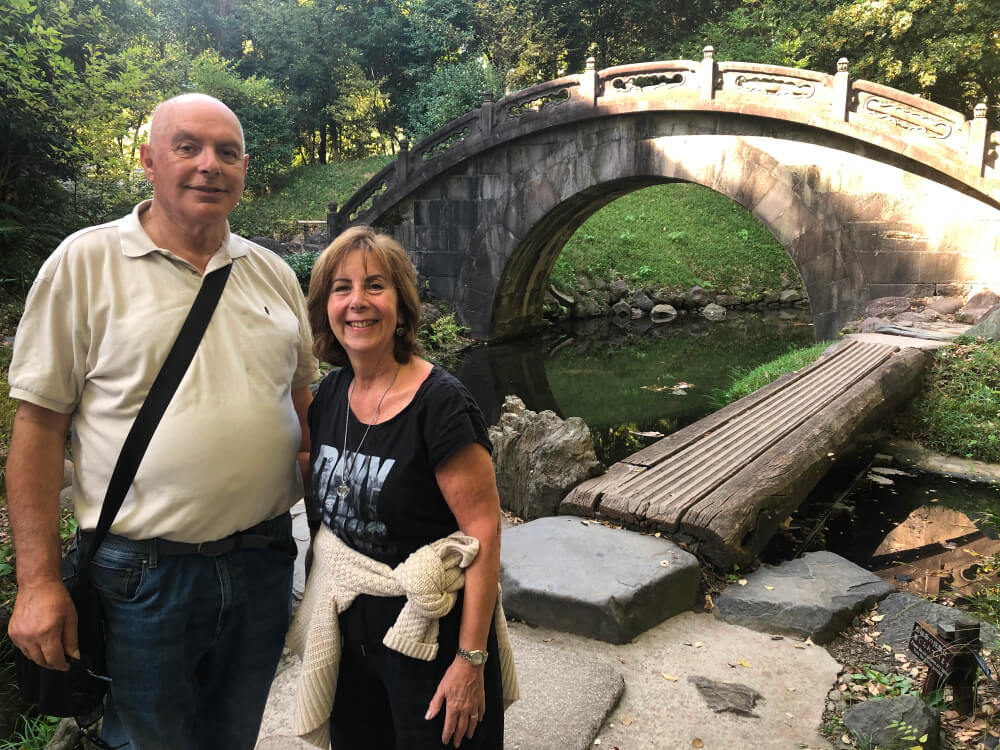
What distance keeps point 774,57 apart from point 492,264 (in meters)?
10.1

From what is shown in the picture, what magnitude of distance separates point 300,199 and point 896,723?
24372mm

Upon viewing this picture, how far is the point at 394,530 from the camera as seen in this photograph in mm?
1753

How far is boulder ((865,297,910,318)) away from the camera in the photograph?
9.61m

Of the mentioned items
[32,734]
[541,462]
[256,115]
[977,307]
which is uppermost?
[256,115]

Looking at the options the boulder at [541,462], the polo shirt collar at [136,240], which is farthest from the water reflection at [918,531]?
the polo shirt collar at [136,240]

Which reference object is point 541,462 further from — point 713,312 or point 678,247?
point 678,247

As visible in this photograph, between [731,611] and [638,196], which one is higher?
[638,196]

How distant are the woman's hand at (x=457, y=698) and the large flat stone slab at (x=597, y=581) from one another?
1.76 metres

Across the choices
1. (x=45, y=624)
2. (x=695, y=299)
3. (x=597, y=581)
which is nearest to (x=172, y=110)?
(x=45, y=624)

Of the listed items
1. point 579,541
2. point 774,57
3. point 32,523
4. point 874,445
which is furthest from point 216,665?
point 774,57

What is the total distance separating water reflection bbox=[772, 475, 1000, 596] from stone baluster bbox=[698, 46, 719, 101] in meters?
6.65

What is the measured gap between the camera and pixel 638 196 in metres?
22.3

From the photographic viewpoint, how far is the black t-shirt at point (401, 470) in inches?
66.9

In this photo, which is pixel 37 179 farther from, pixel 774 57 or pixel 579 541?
pixel 774 57
